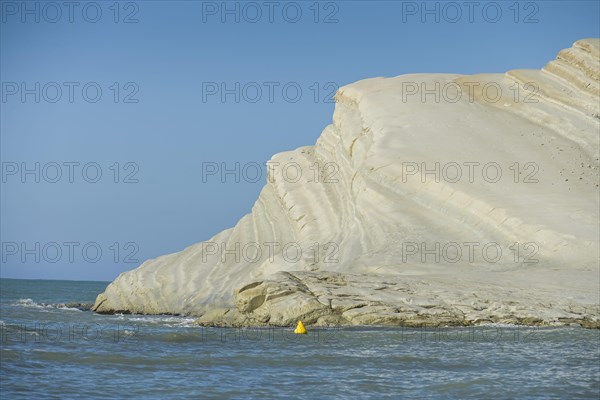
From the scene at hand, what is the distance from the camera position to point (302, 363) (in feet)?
57.3

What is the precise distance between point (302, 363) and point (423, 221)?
13855mm

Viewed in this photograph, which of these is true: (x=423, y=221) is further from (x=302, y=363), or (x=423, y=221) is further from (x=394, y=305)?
(x=302, y=363)

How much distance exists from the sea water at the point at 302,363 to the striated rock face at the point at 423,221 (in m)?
1.12

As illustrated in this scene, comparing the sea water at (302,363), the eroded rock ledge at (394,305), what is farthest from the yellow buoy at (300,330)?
the eroded rock ledge at (394,305)

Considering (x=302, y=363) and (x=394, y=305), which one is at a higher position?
(x=394, y=305)

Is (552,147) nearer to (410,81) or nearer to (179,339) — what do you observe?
(410,81)

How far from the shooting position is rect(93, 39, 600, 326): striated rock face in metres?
23.7

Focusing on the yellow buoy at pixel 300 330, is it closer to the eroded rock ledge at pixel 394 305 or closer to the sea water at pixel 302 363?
the sea water at pixel 302 363

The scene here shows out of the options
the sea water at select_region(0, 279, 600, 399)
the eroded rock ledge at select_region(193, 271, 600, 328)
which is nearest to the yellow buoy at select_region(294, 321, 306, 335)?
the sea water at select_region(0, 279, 600, 399)

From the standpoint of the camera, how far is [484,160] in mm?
32969

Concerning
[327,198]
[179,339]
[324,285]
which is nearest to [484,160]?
[327,198]

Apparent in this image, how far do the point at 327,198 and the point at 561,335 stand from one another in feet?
50.0

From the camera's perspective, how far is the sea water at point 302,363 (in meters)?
14.4

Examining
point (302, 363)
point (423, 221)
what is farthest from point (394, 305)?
point (423, 221)
